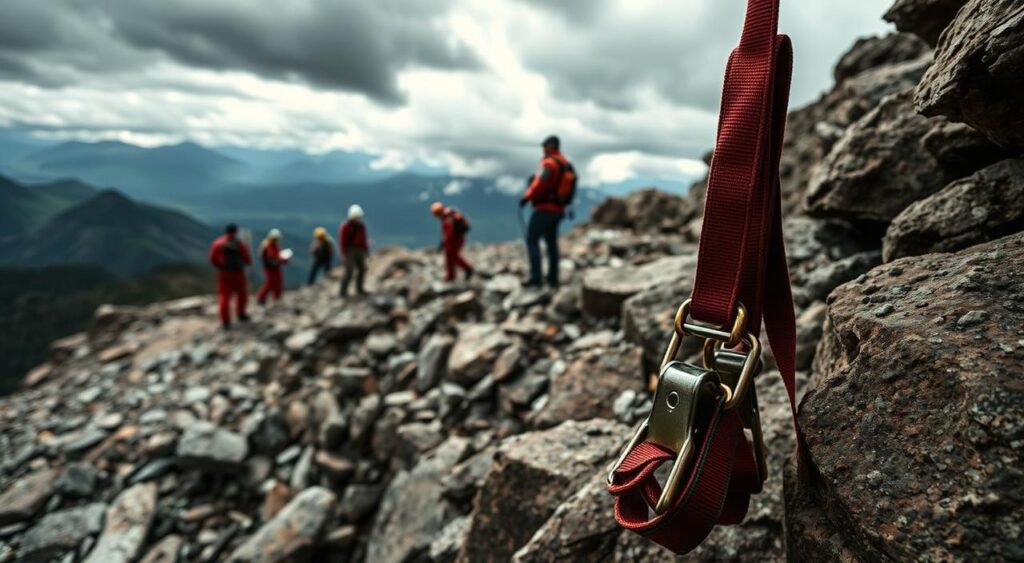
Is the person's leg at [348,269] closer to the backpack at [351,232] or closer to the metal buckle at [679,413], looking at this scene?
the backpack at [351,232]

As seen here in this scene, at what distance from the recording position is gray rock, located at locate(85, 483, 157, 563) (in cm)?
915

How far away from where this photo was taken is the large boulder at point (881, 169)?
4.26 meters

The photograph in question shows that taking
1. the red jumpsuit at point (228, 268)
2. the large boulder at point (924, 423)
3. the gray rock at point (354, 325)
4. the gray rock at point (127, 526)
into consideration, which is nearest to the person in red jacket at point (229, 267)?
the red jumpsuit at point (228, 268)

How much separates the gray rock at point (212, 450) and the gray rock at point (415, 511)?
4353mm

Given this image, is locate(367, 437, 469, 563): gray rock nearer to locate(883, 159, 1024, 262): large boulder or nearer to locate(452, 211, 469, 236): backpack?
locate(883, 159, 1024, 262): large boulder

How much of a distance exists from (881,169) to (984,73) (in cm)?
257

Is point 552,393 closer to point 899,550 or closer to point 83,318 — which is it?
point 899,550

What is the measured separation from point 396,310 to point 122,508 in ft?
23.5

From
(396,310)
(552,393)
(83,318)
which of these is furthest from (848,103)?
(83,318)

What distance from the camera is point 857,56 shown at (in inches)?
592

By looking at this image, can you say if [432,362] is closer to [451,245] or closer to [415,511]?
[415,511]

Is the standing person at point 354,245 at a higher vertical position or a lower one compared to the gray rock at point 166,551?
higher

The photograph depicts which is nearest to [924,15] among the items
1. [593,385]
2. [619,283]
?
[593,385]

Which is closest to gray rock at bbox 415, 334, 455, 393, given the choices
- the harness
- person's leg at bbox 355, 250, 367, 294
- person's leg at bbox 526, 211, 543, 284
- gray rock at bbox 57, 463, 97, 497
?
person's leg at bbox 526, 211, 543, 284
